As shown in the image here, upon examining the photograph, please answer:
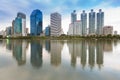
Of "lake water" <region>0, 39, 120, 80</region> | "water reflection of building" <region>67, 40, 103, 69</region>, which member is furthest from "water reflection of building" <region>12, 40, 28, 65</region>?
"water reflection of building" <region>67, 40, 103, 69</region>

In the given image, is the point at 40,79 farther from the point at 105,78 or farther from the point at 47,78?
the point at 105,78

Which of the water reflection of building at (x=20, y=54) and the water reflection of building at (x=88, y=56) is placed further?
the water reflection of building at (x=20, y=54)

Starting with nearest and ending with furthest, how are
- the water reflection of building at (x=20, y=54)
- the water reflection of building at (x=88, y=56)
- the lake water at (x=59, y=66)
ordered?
the lake water at (x=59, y=66) < the water reflection of building at (x=88, y=56) < the water reflection of building at (x=20, y=54)

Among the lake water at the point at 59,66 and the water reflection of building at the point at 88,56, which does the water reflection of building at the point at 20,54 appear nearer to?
the lake water at the point at 59,66

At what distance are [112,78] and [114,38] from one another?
129631 millimetres

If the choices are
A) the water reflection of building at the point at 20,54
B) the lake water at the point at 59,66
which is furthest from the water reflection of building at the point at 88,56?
the water reflection of building at the point at 20,54

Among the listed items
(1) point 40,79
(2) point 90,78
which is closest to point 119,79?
(2) point 90,78

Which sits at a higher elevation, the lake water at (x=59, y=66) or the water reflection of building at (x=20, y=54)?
the water reflection of building at (x=20, y=54)

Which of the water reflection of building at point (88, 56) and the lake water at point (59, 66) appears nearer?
the lake water at point (59, 66)

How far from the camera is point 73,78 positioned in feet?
43.8

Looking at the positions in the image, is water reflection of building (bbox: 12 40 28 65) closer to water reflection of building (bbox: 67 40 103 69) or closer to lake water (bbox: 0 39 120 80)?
lake water (bbox: 0 39 120 80)

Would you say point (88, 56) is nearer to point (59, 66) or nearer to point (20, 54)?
point (59, 66)

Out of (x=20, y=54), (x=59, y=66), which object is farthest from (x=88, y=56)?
(x=20, y=54)

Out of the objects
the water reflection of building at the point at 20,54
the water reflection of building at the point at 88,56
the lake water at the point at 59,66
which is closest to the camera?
the lake water at the point at 59,66
